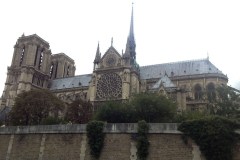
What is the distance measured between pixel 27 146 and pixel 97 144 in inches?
287

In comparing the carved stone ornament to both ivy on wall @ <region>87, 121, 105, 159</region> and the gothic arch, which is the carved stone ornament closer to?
the gothic arch

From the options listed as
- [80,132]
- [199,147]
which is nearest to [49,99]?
[80,132]

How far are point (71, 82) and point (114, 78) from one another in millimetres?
18512

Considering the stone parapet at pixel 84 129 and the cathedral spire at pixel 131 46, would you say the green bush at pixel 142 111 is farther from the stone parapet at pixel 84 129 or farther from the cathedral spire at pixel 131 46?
the cathedral spire at pixel 131 46

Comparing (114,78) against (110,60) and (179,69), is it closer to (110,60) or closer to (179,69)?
(110,60)

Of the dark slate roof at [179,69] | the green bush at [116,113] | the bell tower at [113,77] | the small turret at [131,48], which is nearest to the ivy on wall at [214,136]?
the green bush at [116,113]

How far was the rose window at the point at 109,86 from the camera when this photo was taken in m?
51.2

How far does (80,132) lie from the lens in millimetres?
26750

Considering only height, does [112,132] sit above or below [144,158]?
above

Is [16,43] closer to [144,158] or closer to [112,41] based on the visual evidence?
[112,41]

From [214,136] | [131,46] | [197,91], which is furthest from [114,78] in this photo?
[214,136]

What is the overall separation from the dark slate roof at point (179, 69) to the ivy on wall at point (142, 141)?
107 feet

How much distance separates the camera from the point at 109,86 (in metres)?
52.2

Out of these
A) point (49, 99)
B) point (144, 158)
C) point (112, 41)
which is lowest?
point (144, 158)
